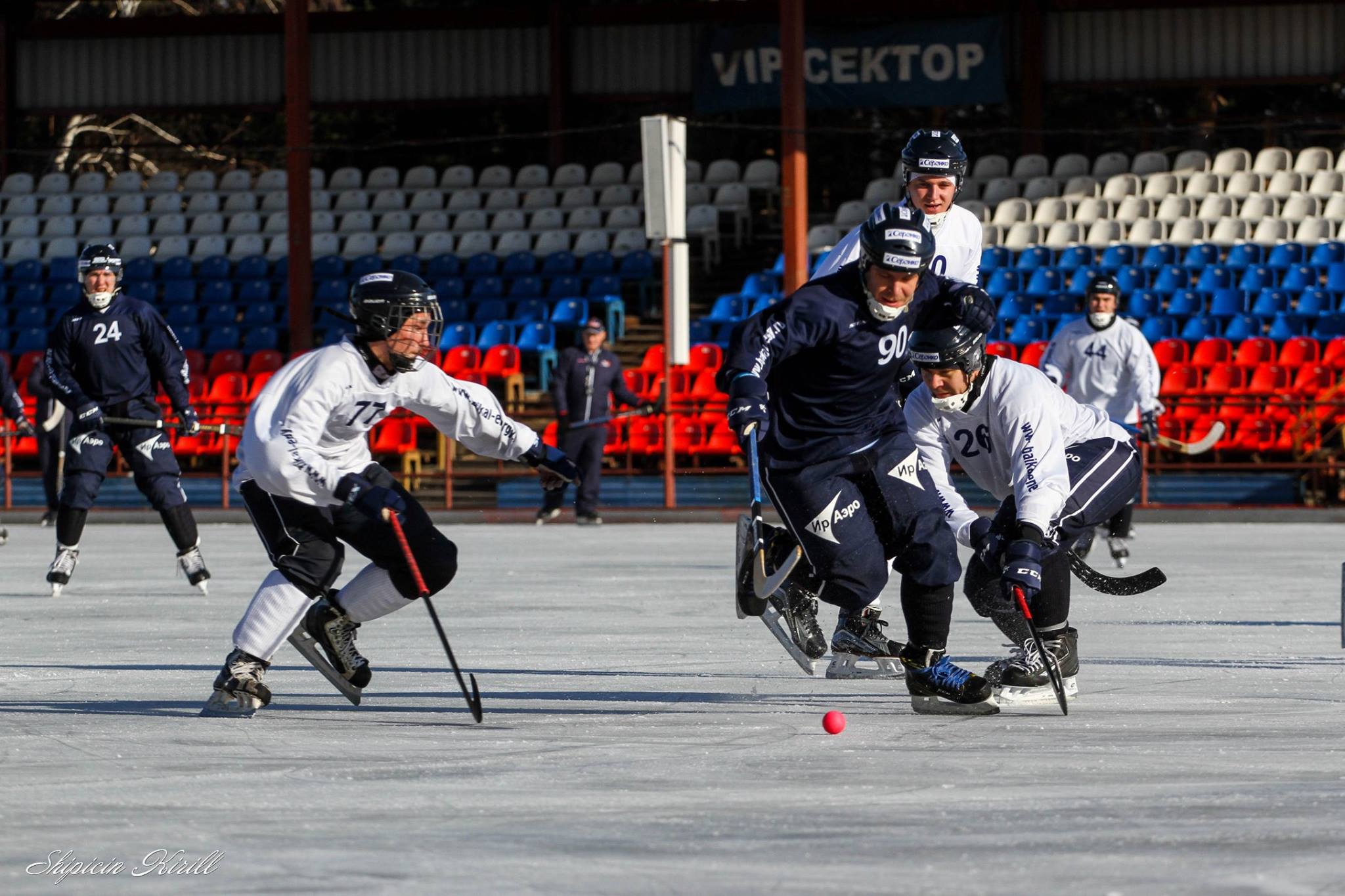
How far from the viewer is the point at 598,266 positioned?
26562 mm

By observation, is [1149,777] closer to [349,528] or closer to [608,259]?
[349,528]

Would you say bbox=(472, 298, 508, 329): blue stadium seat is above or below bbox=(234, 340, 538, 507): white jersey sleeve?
above

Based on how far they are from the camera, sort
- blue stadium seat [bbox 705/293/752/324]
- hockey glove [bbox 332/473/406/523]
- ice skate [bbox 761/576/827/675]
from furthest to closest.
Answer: blue stadium seat [bbox 705/293/752/324] < ice skate [bbox 761/576/827/675] < hockey glove [bbox 332/473/406/523]

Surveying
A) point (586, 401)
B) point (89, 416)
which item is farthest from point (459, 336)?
point (89, 416)

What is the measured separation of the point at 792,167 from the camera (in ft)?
77.0

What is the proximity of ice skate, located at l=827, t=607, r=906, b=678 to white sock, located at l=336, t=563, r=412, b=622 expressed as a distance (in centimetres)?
179

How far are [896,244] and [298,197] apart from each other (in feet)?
62.2

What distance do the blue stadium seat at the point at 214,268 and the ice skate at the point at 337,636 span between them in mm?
21254

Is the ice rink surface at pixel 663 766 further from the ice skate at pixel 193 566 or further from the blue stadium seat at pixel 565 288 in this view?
the blue stadium seat at pixel 565 288

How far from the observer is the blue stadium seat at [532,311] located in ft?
82.8

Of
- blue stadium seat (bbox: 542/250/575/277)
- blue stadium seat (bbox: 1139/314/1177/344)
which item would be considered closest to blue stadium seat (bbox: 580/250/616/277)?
blue stadium seat (bbox: 542/250/575/277)

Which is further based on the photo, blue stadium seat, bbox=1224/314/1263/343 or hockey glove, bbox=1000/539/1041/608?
blue stadium seat, bbox=1224/314/1263/343

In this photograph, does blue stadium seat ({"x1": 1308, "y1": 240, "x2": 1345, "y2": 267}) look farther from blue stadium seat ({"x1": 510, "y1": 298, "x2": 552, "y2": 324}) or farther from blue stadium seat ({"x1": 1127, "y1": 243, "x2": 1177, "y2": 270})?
blue stadium seat ({"x1": 510, "y1": 298, "x2": 552, "y2": 324})

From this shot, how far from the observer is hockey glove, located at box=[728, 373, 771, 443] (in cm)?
711
